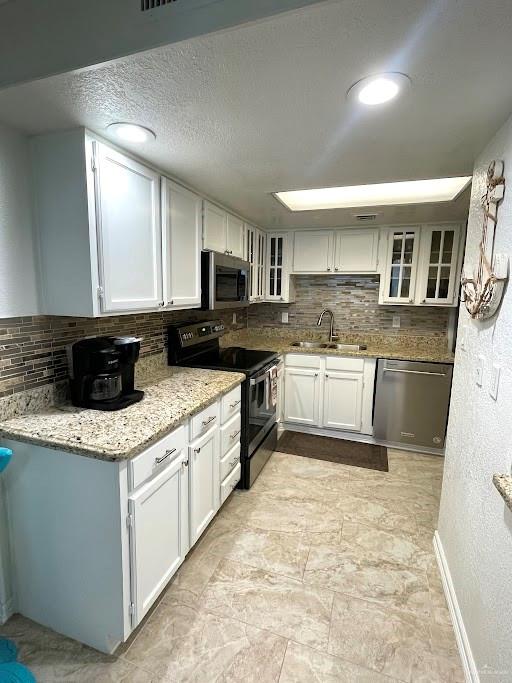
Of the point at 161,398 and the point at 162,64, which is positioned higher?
the point at 162,64

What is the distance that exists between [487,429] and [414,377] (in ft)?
5.98

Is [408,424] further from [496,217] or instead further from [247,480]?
[496,217]

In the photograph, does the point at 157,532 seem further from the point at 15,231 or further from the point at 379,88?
the point at 379,88

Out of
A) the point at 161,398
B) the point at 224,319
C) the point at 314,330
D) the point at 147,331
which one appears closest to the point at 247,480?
the point at 161,398

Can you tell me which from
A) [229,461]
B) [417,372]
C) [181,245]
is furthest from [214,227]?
[417,372]

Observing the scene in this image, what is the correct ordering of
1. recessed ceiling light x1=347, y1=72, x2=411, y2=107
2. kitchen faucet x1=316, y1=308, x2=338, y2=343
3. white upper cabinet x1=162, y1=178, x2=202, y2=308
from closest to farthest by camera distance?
recessed ceiling light x1=347, y1=72, x2=411, y2=107 < white upper cabinet x1=162, y1=178, x2=202, y2=308 < kitchen faucet x1=316, y1=308, x2=338, y2=343

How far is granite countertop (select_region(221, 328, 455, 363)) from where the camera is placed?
10.3 ft

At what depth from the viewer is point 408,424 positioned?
10.5ft

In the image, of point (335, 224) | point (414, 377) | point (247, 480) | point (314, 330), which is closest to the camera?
point (247, 480)

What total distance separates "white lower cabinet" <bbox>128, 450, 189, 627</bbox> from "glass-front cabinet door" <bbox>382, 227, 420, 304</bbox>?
2.66 meters

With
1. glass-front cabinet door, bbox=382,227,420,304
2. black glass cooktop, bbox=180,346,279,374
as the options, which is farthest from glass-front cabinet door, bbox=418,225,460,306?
black glass cooktop, bbox=180,346,279,374

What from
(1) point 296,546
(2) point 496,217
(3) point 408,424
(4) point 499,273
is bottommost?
(1) point 296,546

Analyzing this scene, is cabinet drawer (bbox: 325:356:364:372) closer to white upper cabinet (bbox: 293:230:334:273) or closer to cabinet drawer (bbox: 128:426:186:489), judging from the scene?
white upper cabinet (bbox: 293:230:334:273)

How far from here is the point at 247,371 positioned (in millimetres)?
2412
